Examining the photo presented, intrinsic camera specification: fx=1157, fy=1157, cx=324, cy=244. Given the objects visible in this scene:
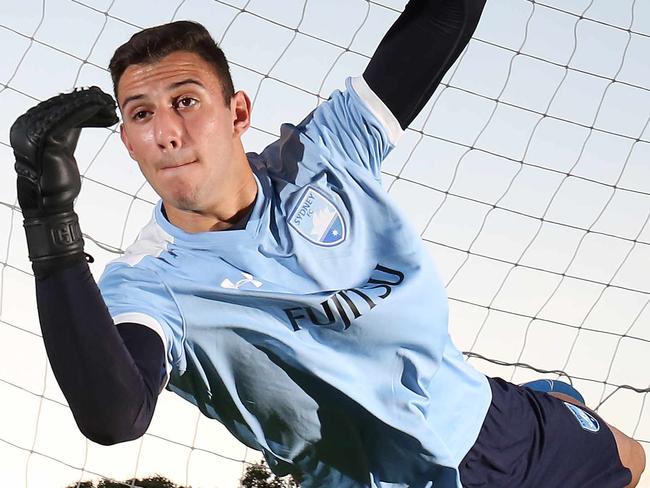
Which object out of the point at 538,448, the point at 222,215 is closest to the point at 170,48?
the point at 222,215

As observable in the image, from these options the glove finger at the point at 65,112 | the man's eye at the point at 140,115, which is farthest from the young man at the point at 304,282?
the glove finger at the point at 65,112

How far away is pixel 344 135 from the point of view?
2.71 metres

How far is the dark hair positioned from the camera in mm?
2432

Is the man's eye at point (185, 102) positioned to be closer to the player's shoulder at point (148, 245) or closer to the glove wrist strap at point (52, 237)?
the player's shoulder at point (148, 245)

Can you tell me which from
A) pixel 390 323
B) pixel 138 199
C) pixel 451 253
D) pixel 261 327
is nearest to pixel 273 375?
pixel 261 327

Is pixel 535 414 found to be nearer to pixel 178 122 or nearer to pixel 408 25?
pixel 408 25

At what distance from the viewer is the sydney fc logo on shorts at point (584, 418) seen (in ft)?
10.2

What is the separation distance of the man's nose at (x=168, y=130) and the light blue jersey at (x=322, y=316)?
9.0 inches

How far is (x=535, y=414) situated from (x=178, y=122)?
51.5 inches

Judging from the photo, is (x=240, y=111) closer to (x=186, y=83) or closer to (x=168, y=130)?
(x=186, y=83)

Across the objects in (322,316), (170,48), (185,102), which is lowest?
(322,316)

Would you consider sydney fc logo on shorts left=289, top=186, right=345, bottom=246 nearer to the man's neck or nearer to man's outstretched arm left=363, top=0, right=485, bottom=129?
the man's neck

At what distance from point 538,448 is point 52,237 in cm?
157

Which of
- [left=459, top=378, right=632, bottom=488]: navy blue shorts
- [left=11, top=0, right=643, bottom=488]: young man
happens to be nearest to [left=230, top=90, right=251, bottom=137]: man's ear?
[left=11, top=0, right=643, bottom=488]: young man
